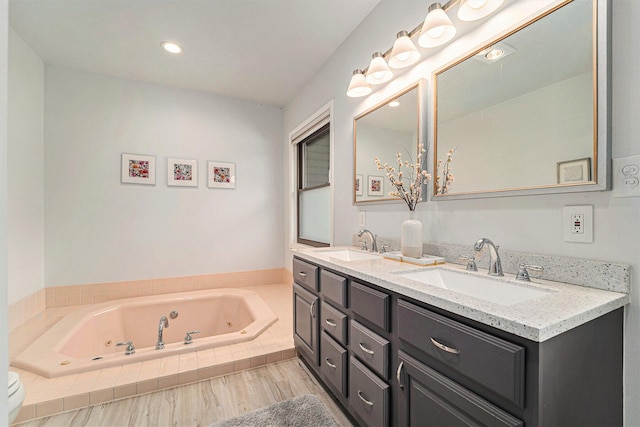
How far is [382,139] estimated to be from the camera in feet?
6.15

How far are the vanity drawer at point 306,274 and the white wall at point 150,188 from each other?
1772 mm

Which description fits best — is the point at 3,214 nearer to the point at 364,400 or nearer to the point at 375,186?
the point at 364,400

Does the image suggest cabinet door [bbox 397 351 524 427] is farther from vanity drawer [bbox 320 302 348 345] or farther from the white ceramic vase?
the white ceramic vase

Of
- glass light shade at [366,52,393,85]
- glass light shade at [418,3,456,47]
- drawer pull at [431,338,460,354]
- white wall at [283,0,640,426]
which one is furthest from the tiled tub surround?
glass light shade at [418,3,456,47]

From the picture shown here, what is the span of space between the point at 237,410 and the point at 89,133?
298cm

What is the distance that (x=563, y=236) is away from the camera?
1001 mm

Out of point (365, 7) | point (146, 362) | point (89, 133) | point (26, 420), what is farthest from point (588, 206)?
point (89, 133)

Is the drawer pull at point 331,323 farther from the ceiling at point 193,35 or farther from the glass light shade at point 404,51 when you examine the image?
the ceiling at point 193,35

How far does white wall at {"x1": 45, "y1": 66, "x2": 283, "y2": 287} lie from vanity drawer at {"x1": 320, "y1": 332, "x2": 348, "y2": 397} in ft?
7.19

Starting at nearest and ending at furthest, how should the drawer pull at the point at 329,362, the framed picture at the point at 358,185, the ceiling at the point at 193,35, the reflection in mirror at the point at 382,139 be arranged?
the drawer pull at the point at 329,362
the reflection in mirror at the point at 382,139
the ceiling at the point at 193,35
the framed picture at the point at 358,185

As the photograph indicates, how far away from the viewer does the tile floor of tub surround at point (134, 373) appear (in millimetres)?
1528

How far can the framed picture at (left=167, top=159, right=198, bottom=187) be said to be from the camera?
3.12 m

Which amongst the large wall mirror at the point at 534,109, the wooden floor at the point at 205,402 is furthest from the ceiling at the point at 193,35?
the wooden floor at the point at 205,402

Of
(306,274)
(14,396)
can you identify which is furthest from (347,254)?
(14,396)
